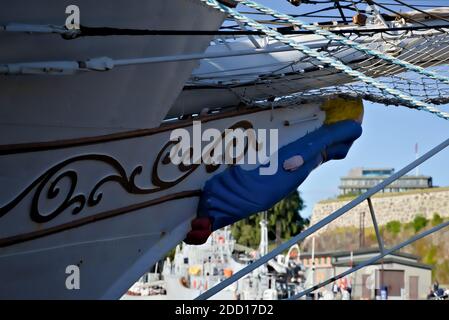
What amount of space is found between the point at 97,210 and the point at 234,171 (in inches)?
36.9

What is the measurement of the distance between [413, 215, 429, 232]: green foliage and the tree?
580 cm

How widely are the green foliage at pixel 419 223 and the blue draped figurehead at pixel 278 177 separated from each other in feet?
103

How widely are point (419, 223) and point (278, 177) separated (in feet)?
105

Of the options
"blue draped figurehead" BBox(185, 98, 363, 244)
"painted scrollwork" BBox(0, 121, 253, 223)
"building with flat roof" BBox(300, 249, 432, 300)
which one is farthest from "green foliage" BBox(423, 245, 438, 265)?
"painted scrollwork" BBox(0, 121, 253, 223)

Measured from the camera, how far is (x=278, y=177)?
5.64 metres

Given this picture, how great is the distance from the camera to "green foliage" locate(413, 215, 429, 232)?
36594 millimetres

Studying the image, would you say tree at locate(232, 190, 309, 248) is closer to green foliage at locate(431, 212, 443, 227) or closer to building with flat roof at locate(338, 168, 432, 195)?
green foliage at locate(431, 212, 443, 227)

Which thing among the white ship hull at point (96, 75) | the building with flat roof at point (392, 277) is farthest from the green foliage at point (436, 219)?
the white ship hull at point (96, 75)

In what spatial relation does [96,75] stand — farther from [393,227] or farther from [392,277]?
[393,227]

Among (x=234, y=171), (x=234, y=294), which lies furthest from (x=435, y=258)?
(x=234, y=171)

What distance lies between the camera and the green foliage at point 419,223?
36594 mm

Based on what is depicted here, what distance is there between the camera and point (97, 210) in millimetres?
4922

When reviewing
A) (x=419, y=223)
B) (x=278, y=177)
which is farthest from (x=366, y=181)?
(x=278, y=177)

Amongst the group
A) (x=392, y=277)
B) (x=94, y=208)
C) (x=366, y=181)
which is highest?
(x=366, y=181)
